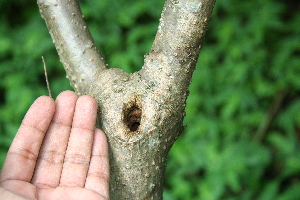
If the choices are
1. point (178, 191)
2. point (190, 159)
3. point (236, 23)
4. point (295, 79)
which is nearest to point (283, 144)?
point (295, 79)

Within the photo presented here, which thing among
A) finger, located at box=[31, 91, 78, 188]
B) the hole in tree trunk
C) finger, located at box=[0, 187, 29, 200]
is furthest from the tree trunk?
finger, located at box=[0, 187, 29, 200]

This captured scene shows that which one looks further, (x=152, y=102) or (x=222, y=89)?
(x=222, y=89)

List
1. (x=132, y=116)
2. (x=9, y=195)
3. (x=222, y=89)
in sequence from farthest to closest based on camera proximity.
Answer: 1. (x=222, y=89)
2. (x=132, y=116)
3. (x=9, y=195)

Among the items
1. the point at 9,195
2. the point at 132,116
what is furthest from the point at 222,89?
the point at 9,195

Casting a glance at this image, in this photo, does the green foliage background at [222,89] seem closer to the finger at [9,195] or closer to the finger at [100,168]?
the finger at [100,168]

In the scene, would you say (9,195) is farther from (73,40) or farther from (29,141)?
(73,40)

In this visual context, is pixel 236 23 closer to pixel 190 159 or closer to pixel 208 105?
Answer: pixel 208 105

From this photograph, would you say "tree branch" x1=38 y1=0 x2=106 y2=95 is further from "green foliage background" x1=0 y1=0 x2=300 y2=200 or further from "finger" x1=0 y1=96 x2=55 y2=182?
"green foliage background" x1=0 y1=0 x2=300 y2=200

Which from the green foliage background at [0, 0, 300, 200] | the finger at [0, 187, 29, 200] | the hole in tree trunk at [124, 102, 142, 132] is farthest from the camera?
the green foliage background at [0, 0, 300, 200]
